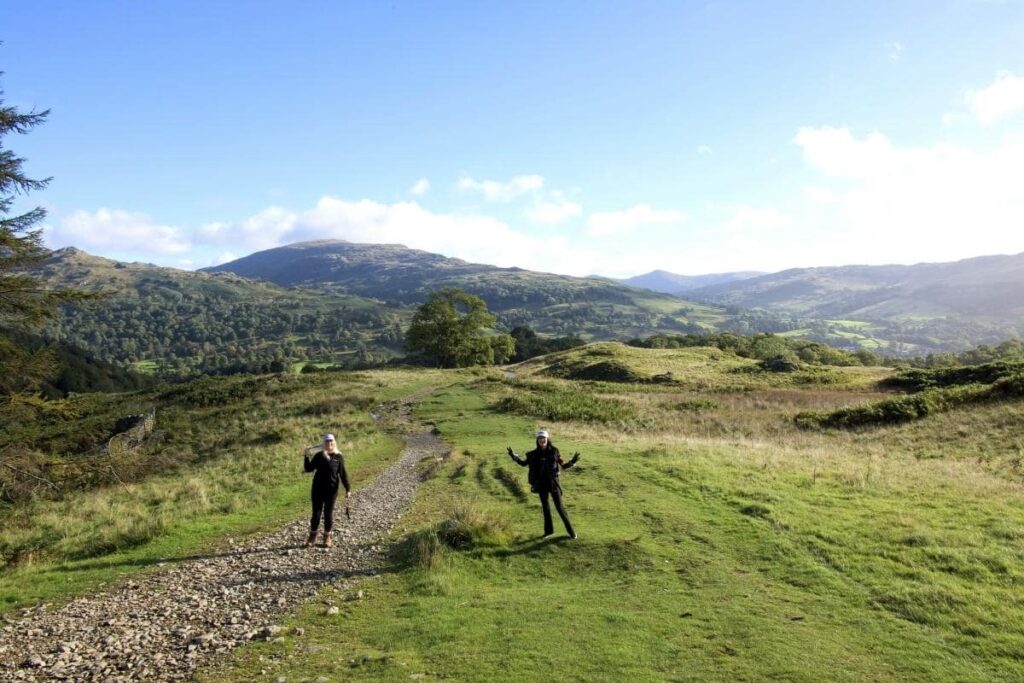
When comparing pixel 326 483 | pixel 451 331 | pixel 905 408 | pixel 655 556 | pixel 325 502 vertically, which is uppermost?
pixel 451 331

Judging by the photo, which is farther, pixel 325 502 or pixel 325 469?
pixel 325 502

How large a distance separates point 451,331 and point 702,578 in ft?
233

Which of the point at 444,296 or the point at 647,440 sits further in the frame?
the point at 444,296

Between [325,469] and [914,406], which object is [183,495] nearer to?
[325,469]

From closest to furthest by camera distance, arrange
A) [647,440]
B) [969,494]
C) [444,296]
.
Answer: [969,494] < [647,440] < [444,296]

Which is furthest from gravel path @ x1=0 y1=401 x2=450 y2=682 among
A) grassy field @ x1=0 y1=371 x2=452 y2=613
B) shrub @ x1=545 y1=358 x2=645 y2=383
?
shrub @ x1=545 y1=358 x2=645 y2=383

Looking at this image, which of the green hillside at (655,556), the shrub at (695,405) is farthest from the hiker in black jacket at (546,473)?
the shrub at (695,405)

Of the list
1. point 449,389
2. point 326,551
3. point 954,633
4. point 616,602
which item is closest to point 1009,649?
point 954,633

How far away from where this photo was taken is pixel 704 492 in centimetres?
1858

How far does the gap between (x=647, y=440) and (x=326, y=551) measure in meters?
19.6

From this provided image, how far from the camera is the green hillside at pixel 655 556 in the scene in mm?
8789

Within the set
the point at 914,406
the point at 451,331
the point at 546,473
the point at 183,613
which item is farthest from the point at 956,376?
the point at 451,331

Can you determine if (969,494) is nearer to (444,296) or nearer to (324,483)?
(324,483)

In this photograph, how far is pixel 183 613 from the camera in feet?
36.3
